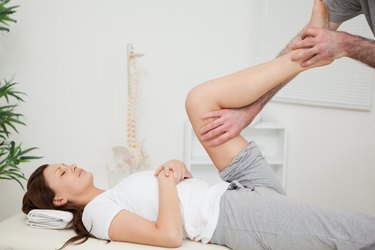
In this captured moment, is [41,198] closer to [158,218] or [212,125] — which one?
[158,218]

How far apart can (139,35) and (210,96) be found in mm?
1602

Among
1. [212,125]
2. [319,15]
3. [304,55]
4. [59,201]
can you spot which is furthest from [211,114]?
[59,201]

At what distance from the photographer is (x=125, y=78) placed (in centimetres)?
339

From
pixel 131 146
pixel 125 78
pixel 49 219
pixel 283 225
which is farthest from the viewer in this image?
pixel 125 78

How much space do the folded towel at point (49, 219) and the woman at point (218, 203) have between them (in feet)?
0.16

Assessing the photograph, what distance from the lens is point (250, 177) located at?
198cm

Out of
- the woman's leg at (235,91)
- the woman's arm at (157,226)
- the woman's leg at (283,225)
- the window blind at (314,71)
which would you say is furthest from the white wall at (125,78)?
the woman's arm at (157,226)

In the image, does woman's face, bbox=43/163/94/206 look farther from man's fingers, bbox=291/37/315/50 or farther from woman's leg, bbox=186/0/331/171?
man's fingers, bbox=291/37/315/50

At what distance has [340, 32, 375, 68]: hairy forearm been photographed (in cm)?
193

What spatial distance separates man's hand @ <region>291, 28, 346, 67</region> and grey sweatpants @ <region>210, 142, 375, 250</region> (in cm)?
43

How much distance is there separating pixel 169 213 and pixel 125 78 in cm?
178

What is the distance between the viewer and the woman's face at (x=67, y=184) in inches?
81.2

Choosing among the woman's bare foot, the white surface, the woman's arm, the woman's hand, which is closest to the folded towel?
the white surface

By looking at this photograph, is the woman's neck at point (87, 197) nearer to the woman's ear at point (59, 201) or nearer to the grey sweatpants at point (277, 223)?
the woman's ear at point (59, 201)
